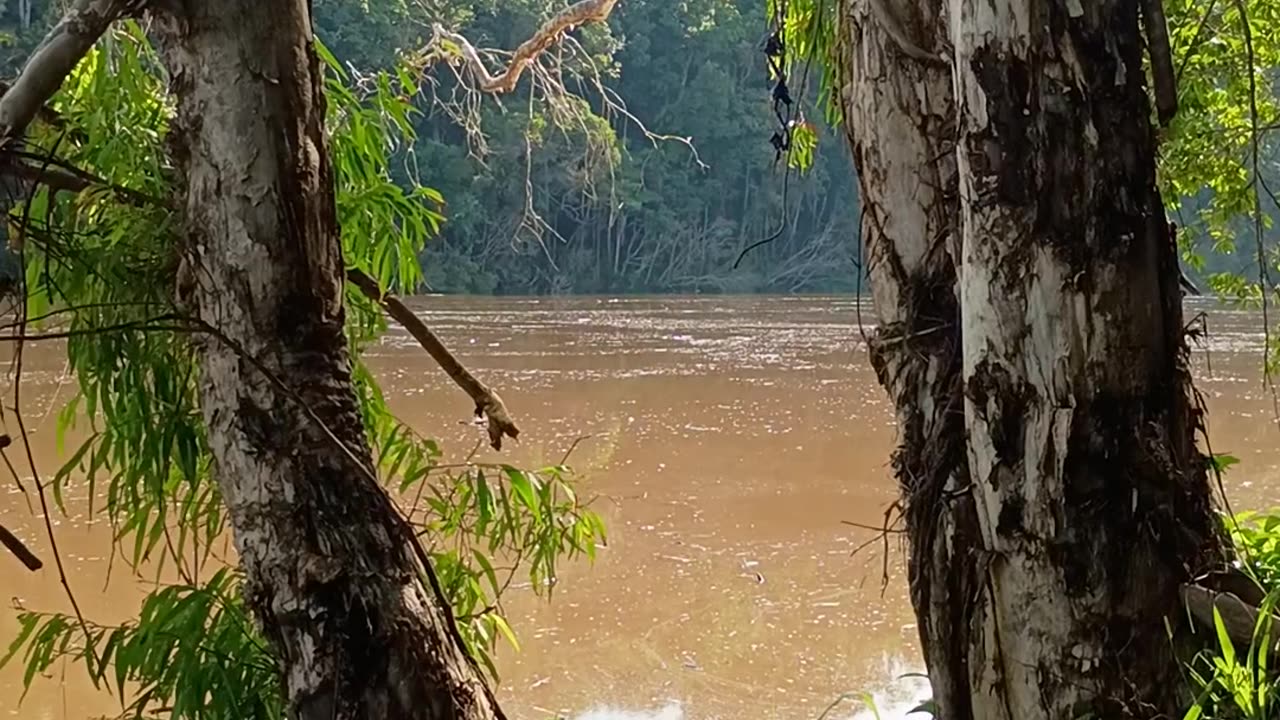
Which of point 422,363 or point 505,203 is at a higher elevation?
point 505,203

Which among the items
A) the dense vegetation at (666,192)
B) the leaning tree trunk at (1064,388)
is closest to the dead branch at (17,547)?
the leaning tree trunk at (1064,388)

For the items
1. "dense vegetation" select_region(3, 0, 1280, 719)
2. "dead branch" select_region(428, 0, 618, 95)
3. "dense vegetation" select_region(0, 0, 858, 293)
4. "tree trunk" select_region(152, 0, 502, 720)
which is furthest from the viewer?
"dense vegetation" select_region(0, 0, 858, 293)

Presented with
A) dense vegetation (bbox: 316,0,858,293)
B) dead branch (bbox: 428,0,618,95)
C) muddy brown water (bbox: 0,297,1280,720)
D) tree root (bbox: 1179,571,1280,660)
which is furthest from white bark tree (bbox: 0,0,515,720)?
dense vegetation (bbox: 316,0,858,293)

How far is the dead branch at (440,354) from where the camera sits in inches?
66.3

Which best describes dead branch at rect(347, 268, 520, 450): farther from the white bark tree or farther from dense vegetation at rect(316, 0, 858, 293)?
dense vegetation at rect(316, 0, 858, 293)

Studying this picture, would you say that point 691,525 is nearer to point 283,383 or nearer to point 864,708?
point 864,708

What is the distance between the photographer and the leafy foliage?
1.41 m

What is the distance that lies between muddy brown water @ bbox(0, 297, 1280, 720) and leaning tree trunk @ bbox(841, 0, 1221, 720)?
939 mm

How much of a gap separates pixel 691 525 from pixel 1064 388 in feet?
17.9

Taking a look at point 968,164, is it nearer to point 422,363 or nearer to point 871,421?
point 871,421

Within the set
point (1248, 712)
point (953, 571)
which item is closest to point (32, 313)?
point (953, 571)

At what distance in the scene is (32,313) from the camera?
1.59 m

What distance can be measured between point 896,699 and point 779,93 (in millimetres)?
3307

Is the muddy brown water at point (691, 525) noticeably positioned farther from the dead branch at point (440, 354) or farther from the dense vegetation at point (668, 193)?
the dense vegetation at point (668, 193)
